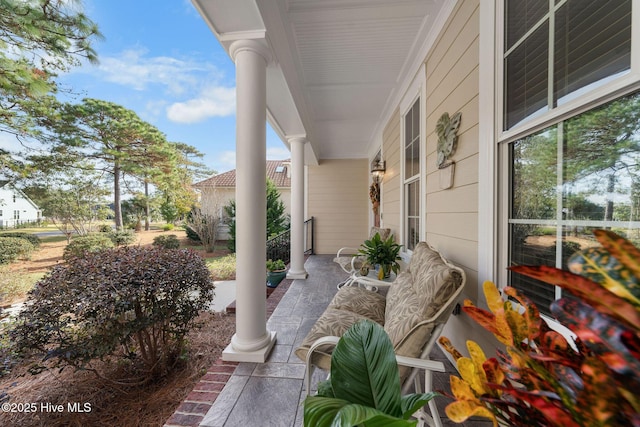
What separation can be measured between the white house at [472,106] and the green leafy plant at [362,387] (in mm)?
886

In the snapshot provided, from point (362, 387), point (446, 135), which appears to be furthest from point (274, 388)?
point (446, 135)

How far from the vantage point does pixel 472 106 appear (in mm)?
1618

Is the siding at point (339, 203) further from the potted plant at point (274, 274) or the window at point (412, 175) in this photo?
the window at point (412, 175)

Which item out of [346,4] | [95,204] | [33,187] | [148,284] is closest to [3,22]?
[33,187]

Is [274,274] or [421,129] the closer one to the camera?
[421,129]

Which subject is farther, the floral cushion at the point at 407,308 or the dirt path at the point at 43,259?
the dirt path at the point at 43,259

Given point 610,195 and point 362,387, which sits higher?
point 610,195

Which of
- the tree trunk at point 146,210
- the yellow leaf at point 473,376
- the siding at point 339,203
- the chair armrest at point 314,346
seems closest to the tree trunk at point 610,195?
the yellow leaf at point 473,376

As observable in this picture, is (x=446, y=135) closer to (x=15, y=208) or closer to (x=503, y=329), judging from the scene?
(x=503, y=329)

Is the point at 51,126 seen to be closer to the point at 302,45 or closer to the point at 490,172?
the point at 302,45

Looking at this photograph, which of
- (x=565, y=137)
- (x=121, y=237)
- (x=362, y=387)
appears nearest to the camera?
(x=362, y=387)

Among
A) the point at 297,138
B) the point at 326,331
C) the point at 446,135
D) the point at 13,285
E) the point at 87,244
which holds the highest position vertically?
the point at 297,138

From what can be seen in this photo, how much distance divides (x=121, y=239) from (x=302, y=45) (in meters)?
9.18

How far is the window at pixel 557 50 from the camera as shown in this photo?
2.76 ft
